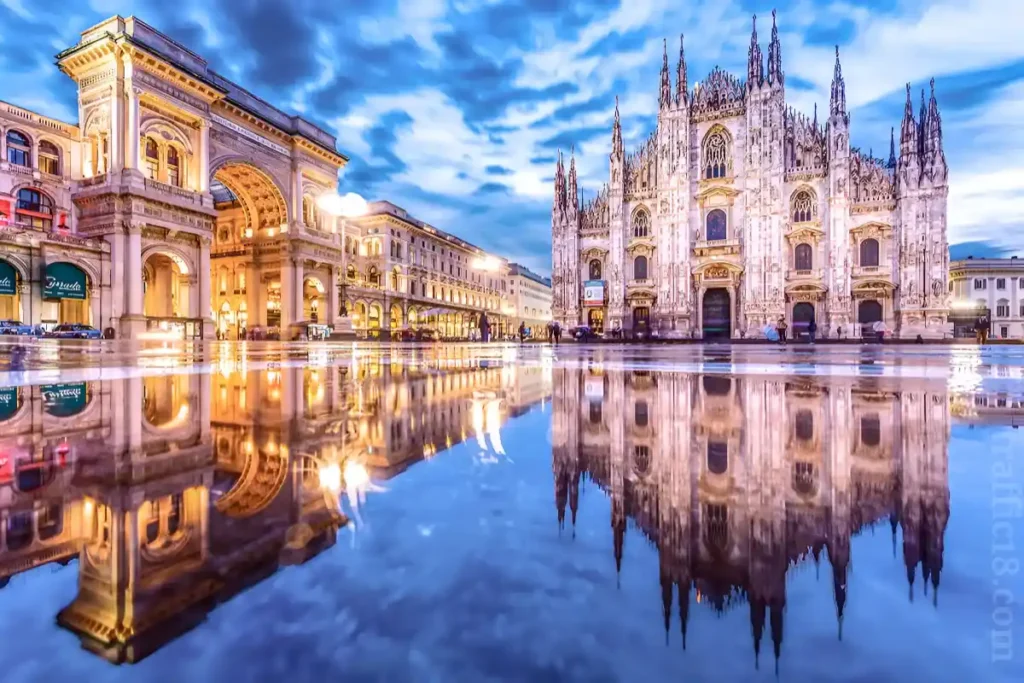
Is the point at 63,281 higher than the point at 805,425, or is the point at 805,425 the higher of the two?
the point at 63,281

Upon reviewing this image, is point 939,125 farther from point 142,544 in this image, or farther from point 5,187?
point 5,187

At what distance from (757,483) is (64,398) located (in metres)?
4.02

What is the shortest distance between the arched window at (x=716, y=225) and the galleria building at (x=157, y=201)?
25.6 meters

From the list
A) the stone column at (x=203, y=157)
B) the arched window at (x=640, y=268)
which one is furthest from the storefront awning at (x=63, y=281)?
the arched window at (x=640, y=268)

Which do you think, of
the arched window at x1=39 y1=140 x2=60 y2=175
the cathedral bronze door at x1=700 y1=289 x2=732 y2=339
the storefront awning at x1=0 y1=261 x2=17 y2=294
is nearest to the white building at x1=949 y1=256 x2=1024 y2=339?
the cathedral bronze door at x1=700 y1=289 x2=732 y2=339

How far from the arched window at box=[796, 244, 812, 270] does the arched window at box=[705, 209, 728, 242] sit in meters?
4.45

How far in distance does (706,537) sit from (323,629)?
2.48 feet

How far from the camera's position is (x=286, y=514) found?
1.13m

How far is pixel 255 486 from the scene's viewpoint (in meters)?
1.36

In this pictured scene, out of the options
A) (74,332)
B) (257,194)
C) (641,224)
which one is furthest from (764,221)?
(74,332)

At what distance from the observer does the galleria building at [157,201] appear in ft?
73.8

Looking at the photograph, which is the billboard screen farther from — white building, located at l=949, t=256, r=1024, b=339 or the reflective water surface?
white building, located at l=949, t=256, r=1024, b=339

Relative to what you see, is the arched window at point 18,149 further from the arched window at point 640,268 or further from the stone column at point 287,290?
the arched window at point 640,268

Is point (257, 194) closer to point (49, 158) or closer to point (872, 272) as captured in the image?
point (49, 158)
